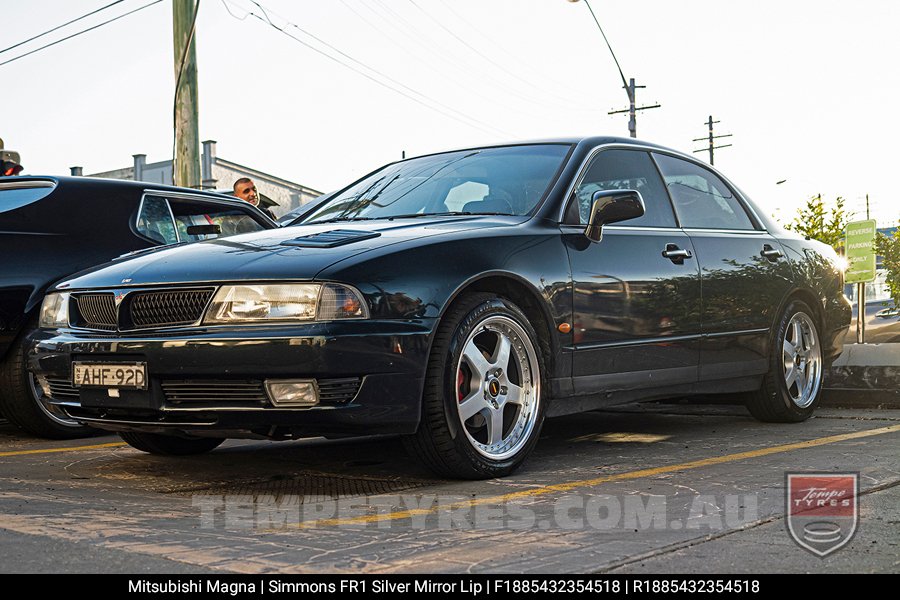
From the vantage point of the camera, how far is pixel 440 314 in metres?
4.20

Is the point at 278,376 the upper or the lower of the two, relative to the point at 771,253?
lower

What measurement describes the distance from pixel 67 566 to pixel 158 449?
2.55 m

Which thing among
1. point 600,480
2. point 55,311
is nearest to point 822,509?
point 600,480

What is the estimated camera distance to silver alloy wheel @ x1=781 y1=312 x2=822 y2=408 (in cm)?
658

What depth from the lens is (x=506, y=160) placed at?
217 inches

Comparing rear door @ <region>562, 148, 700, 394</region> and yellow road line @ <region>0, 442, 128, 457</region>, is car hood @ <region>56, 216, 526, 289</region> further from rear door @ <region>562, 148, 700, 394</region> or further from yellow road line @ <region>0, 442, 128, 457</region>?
yellow road line @ <region>0, 442, 128, 457</region>

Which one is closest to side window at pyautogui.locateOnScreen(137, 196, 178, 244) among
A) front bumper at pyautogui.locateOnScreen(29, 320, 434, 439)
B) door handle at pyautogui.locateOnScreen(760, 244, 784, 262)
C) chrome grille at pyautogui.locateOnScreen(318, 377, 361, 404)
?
front bumper at pyautogui.locateOnScreen(29, 320, 434, 439)

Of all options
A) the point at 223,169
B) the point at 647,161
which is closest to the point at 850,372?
the point at 647,161

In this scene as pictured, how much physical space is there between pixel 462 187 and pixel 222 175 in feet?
120

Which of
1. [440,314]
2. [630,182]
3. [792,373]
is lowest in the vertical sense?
[792,373]

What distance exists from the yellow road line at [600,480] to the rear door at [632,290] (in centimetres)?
50

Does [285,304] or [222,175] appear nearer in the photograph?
[285,304]

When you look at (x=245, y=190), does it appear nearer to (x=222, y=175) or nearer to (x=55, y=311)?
(x=55, y=311)
